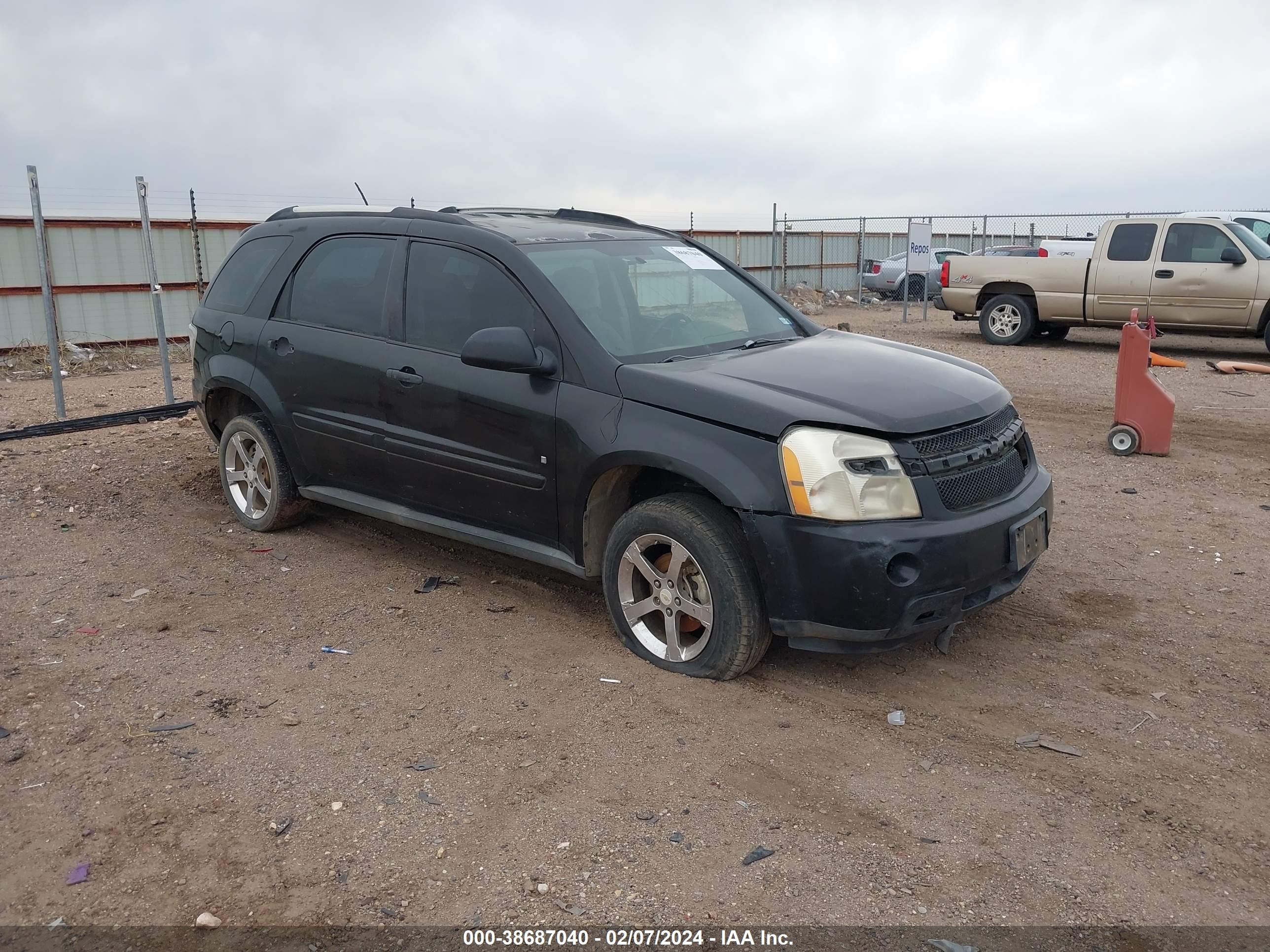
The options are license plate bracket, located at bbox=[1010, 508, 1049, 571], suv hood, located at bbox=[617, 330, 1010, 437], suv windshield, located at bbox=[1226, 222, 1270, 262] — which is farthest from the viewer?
suv windshield, located at bbox=[1226, 222, 1270, 262]

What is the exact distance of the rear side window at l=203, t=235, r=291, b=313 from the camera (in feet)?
19.0

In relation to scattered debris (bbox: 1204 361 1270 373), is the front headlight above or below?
above

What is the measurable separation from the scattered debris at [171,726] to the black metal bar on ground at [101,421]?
5.16 m

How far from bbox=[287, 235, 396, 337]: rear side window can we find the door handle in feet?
0.89

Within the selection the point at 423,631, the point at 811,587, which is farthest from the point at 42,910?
the point at 811,587

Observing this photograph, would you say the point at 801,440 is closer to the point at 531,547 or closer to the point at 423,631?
the point at 531,547

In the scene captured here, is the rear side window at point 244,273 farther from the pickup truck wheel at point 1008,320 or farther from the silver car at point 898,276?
the silver car at point 898,276

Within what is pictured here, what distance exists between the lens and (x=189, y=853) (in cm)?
303

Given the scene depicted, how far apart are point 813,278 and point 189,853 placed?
85.8ft

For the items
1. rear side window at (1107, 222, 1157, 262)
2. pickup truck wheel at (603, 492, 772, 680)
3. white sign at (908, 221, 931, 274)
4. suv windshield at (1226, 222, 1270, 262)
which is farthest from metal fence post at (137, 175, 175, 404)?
white sign at (908, 221, 931, 274)

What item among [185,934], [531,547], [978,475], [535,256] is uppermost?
[535,256]

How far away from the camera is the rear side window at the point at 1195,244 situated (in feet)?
44.3

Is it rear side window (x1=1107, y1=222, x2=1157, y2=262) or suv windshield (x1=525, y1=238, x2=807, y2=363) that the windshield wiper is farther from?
rear side window (x1=1107, y1=222, x2=1157, y2=262)

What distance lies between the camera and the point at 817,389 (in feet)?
13.1
